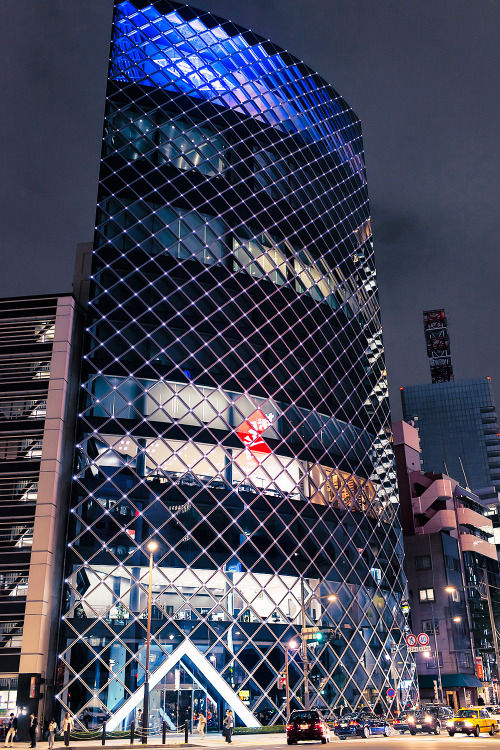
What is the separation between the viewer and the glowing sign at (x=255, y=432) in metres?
57.8

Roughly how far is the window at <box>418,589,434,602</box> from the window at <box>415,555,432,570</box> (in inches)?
103

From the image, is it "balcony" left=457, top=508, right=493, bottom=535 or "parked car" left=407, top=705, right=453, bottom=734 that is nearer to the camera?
"parked car" left=407, top=705, right=453, bottom=734

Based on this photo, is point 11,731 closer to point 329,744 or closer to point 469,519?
point 329,744

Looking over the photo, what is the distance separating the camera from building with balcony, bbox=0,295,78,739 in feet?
144

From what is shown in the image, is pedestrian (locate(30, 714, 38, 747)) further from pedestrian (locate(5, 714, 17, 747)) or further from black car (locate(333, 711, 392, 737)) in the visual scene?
black car (locate(333, 711, 392, 737))

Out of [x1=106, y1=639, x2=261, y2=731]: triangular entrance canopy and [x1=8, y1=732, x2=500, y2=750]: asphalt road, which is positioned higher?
[x1=106, y1=639, x2=261, y2=731]: triangular entrance canopy

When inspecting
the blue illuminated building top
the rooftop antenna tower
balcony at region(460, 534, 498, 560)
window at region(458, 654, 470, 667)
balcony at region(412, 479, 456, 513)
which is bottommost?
window at region(458, 654, 470, 667)

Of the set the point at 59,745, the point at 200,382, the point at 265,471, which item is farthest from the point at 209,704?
the point at 200,382

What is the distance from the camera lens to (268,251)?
6669 centimetres

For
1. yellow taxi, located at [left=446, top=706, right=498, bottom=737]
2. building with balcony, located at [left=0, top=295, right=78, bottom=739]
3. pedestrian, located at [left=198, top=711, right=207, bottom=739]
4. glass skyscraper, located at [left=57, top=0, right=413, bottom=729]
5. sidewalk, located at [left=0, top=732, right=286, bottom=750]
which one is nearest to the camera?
sidewalk, located at [left=0, top=732, right=286, bottom=750]

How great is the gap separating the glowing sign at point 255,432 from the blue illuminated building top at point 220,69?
31.2 m

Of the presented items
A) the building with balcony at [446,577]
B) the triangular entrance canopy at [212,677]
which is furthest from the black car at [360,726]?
the building with balcony at [446,577]

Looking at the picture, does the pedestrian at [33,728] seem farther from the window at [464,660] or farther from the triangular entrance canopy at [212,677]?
the window at [464,660]

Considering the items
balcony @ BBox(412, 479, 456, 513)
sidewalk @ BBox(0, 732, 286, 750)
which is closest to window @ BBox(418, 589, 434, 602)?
balcony @ BBox(412, 479, 456, 513)
